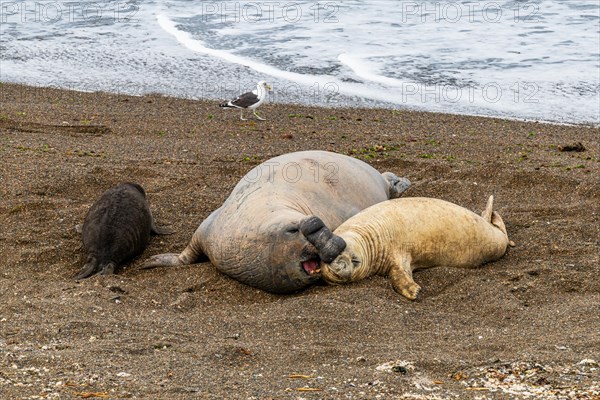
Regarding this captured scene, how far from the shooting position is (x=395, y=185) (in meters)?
8.62

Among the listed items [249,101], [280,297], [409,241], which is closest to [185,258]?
[280,297]

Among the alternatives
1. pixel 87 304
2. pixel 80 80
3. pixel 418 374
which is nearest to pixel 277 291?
pixel 87 304

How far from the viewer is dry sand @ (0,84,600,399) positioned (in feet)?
14.6

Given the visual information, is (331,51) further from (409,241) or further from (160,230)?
(409,241)

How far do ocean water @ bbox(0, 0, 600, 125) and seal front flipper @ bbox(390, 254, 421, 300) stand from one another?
675 centimetres

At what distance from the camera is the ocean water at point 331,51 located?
14.1m

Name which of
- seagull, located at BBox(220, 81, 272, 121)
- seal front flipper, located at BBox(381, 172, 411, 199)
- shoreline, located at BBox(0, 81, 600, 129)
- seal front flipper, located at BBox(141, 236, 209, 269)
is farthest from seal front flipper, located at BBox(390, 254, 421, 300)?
shoreline, located at BBox(0, 81, 600, 129)

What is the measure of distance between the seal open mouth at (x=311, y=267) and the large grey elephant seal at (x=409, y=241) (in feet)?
0.18

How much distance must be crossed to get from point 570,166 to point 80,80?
8448mm

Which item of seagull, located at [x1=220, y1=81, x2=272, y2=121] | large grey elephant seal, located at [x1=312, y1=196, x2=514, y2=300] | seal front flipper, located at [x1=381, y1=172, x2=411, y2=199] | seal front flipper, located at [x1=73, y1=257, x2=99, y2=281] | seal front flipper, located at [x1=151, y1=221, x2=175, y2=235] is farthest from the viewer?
seagull, located at [x1=220, y1=81, x2=272, y2=121]

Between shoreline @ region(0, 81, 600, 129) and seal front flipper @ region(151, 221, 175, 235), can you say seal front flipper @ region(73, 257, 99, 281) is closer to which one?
seal front flipper @ region(151, 221, 175, 235)

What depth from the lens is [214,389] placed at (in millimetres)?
→ 4270

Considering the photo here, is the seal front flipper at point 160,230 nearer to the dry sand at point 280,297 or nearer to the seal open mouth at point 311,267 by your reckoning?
the dry sand at point 280,297

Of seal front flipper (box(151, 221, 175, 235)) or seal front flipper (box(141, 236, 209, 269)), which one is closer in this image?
seal front flipper (box(141, 236, 209, 269))
